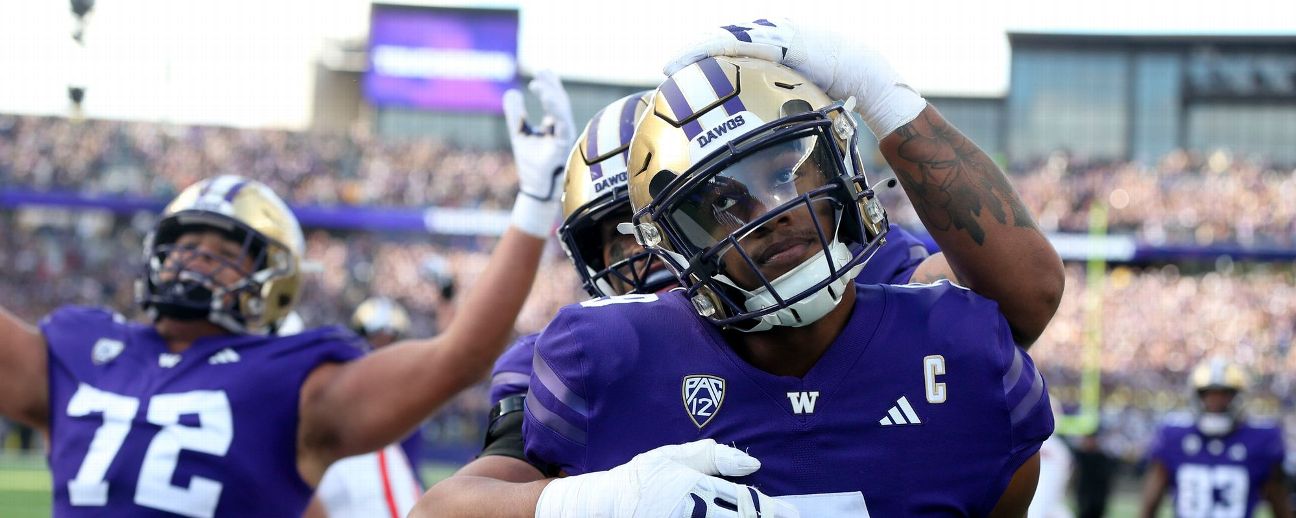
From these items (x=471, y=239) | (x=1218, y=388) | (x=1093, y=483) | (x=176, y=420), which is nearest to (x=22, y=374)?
(x=176, y=420)

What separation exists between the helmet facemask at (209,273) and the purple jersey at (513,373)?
3.87 ft

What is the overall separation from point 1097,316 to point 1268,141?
13831 mm

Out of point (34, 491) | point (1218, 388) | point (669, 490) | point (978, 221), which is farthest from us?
point (34, 491)

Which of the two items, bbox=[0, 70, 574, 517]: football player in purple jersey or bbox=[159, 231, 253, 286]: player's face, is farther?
bbox=[159, 231, 253, 286]: player's face

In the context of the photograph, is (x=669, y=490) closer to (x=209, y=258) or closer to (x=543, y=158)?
(x=543, y=158)

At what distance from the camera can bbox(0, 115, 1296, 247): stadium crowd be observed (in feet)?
84.3

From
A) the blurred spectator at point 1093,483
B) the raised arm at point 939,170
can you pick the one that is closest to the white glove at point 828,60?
the raised arm at point 939,170

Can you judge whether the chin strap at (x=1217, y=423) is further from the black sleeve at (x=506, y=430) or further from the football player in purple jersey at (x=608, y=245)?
the black sleeve at (x=506, y=430)

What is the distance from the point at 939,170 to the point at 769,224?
16.4 inches

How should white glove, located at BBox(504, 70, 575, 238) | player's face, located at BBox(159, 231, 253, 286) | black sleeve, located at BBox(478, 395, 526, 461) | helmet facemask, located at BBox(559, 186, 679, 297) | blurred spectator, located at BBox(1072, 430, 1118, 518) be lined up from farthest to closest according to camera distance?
blurred spectator, located at BBox(1072, 430, 1118, 518), player's face, located at BBox(159, 231, 253, 286), white glove, located at BBox(504, 70, 575, 238), helmet facemask, located at BBox(559, 186, 679, 297), black sleeve, located at BBox(478, 395, 526, 461)

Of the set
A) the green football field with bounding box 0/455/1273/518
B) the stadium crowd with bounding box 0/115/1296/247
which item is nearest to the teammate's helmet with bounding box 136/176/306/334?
the green football field with bounding box 0/455/1273/518

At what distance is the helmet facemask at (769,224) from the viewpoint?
1836 millimetres

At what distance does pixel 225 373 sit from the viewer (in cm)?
321

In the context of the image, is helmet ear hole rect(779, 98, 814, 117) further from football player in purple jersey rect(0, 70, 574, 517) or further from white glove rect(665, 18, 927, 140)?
football player in purple jersey rect(0, 70, 574, 517)
